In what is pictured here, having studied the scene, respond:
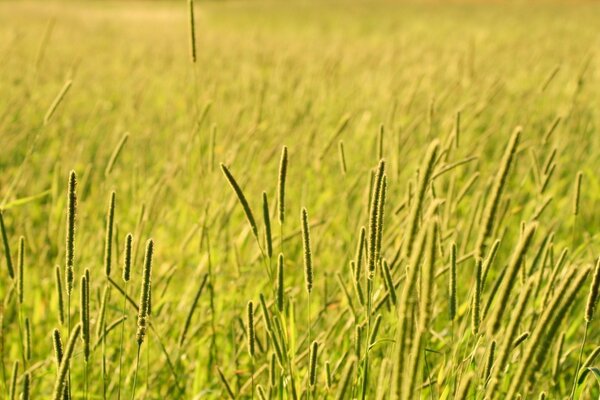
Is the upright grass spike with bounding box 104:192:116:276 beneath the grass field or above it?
above

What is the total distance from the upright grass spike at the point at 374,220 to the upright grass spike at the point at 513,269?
18 cm

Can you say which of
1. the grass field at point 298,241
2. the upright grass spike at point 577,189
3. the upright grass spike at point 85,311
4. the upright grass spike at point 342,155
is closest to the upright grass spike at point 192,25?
the grass field at point 298,241

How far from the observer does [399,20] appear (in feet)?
49.7

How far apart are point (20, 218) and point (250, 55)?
5055 mm

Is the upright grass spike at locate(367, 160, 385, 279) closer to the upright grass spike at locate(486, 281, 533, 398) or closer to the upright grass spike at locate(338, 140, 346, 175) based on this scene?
the upright grass spike at locate(486, 281, 533, 398)

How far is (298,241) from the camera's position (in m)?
1.97

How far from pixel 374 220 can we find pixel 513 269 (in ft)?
0.66

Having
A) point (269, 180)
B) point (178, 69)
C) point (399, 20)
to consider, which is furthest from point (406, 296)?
point (399, 20)

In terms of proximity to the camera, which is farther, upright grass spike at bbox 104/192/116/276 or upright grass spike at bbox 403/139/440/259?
upright grass spike at bbox 104/192/116/276

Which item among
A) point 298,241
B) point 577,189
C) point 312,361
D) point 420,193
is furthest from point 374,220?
point 298,241

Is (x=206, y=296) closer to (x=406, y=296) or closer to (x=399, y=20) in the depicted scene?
(x=406, y=296)

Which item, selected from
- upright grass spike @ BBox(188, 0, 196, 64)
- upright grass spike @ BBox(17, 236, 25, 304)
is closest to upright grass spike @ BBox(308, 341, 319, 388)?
upright grass spike @ BBox(17, 236, 25, 304)

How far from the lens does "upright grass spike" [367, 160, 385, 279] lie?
0.76 meters

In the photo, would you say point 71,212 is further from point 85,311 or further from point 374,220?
point 374,220
